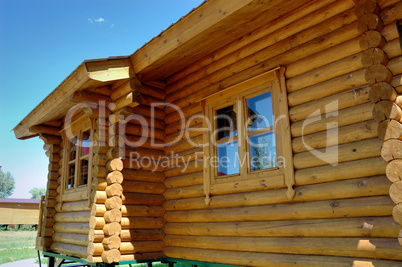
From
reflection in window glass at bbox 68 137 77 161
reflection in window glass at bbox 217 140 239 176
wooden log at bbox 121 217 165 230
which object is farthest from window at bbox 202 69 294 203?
reflection in window glass at bbox 68 137 77 161

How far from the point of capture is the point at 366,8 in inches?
152

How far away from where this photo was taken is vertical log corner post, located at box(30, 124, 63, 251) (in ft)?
26.6

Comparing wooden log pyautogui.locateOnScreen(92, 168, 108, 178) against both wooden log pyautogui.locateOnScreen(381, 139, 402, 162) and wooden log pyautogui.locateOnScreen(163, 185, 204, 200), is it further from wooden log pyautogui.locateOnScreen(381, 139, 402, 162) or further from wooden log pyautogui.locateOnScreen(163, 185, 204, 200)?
wooden log pyautogui.locateOnScreen(381, 139, 402, 162)

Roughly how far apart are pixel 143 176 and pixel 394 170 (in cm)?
435

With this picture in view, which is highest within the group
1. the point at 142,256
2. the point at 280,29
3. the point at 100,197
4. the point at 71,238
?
the point at 280,29

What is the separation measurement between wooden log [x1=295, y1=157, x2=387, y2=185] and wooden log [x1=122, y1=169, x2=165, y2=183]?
10.1 feet

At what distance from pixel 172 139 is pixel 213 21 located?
105 inches

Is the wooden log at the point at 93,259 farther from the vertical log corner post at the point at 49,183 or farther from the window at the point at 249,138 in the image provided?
the vertical log corner post at the point at 49,183

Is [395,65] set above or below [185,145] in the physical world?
above

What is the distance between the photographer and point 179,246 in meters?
5.88

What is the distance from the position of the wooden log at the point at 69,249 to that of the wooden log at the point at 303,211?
2325 mm

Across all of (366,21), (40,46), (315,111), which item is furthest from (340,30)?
(40,46)

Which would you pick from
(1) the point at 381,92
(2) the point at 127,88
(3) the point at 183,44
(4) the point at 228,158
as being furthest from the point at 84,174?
(1) the point at 381,92

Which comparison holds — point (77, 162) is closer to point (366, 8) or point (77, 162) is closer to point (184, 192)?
point (184, 192)
